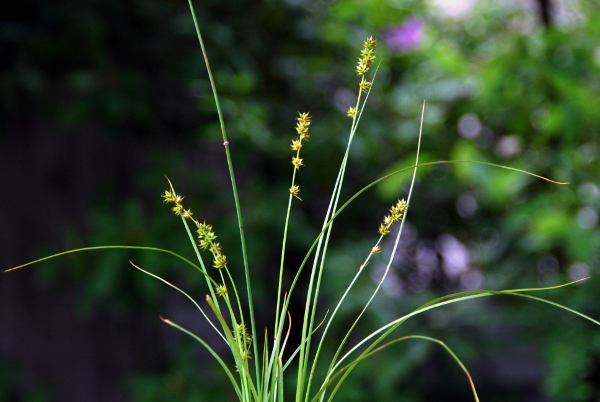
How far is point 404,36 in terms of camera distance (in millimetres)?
1881

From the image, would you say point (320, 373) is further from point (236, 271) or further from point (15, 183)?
point (15, 183)

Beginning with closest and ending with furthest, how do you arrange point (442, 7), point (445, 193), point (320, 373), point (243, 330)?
1. point (243, 330)
2. point (320, 373)
3. point (445, 193)
4. point (442, 7)

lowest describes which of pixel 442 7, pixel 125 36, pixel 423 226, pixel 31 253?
pixel 31 253

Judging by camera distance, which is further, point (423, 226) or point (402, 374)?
point (423, 226)

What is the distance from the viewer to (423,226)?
7.36ft

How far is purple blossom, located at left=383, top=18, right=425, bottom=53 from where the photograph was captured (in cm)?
188

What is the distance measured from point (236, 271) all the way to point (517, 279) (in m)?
0.66

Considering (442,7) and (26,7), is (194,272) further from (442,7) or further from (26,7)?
(442,7)

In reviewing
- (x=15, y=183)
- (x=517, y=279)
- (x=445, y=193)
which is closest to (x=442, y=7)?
(x=445, y=193)

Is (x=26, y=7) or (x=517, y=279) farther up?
(x=26, y=7)

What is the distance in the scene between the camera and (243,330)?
0.53 metres

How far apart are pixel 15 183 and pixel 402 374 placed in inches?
48.3

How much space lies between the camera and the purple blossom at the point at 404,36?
74.1 inches

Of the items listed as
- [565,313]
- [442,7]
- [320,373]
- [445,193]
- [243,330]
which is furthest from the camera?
[442,7]
